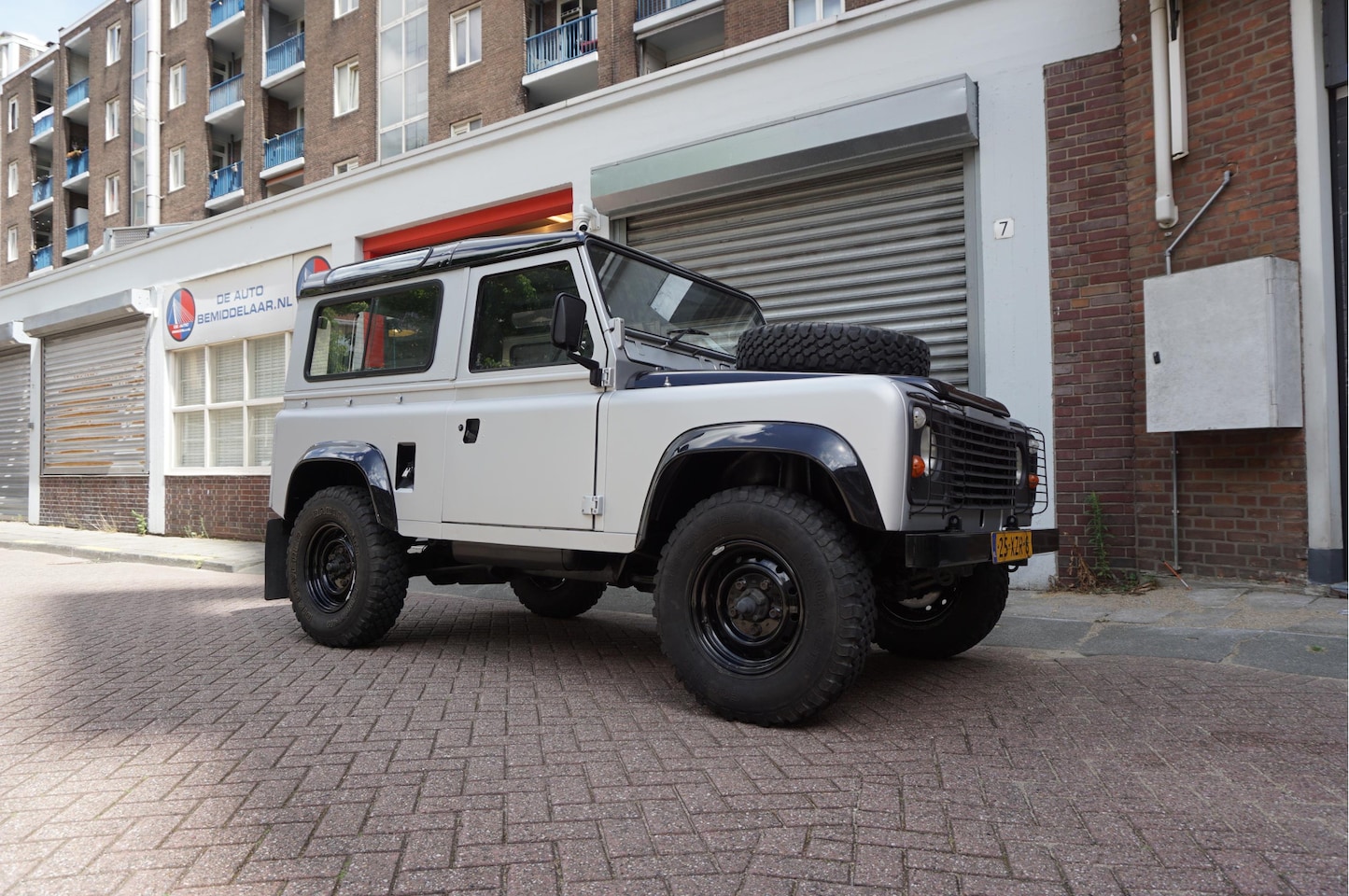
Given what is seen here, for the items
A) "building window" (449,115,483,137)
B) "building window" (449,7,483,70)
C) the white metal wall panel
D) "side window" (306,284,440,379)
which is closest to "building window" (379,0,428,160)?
"building window" (449,7,483,70)

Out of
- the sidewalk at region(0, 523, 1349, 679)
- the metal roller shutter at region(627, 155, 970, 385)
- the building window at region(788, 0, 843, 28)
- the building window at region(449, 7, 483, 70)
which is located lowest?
the sidewalk at region(0, 523, 1349, 679)

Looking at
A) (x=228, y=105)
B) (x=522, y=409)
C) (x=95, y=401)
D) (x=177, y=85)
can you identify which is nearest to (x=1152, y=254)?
(x=522, y=409)

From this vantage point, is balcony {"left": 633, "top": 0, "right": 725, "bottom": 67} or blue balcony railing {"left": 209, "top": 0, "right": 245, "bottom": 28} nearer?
balcony {"left": 633, "top": 0, "right": 725, "bottom": 67}

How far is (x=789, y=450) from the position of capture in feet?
10.9

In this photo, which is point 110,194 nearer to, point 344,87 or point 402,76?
point 344,87

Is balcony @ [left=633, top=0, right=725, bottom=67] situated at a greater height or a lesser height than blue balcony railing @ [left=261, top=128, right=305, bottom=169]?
lesser

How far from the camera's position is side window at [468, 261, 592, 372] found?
4.34 m

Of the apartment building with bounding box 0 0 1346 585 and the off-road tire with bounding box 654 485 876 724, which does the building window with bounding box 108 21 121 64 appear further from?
the off-road tire with bounding box 654 485 876 724

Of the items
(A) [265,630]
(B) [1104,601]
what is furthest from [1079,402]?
(A) [265,630]

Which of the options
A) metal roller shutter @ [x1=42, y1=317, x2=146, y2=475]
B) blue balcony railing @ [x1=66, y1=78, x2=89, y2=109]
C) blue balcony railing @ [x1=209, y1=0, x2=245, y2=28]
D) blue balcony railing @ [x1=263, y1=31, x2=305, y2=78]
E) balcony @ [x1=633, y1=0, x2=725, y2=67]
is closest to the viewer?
metal roller shutter @ [x1=42, y1=317, x2=146, y2=475]

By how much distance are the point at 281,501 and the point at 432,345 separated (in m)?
1.50

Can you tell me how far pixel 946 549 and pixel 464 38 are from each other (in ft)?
65.8

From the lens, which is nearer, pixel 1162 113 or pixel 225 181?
pixel 1162 113

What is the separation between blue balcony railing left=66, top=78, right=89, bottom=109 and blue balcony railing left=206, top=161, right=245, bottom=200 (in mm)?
10168
